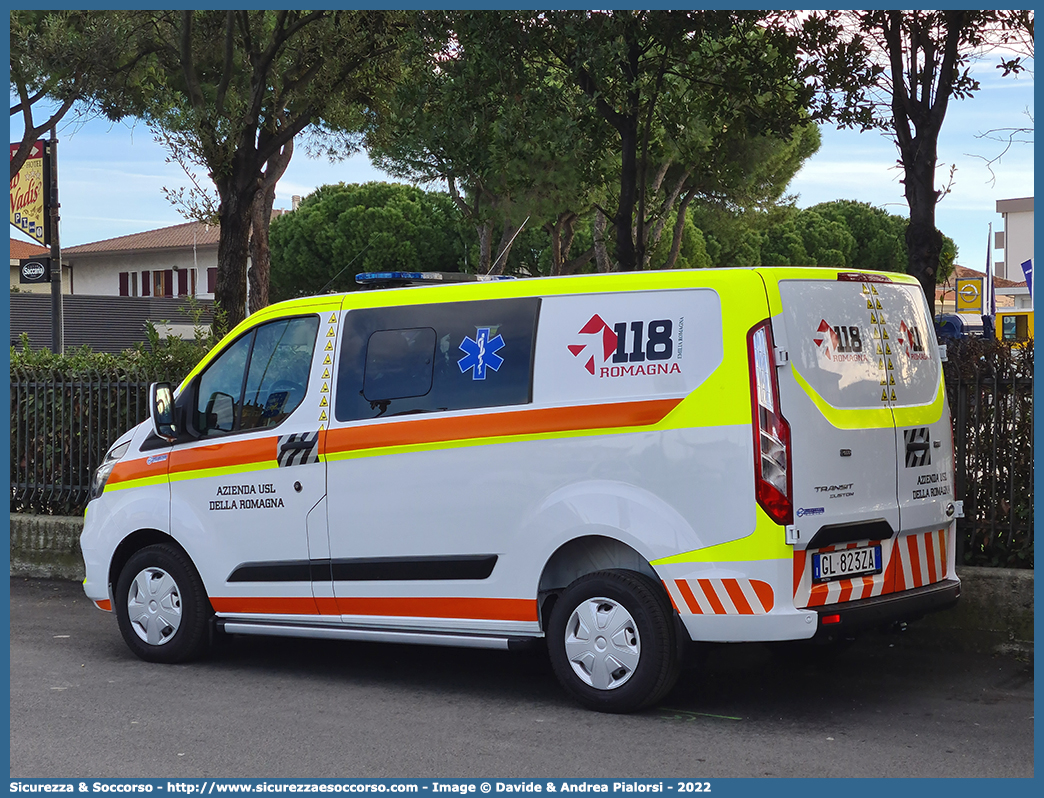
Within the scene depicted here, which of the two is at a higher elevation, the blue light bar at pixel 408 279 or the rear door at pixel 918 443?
the blue light bar at pixel 408 279

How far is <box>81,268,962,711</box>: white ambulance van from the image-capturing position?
541cm

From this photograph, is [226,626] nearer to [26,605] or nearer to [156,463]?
[156,463]

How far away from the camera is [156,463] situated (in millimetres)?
7145

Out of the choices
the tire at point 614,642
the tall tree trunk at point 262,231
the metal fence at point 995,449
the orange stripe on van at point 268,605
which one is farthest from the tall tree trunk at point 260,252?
the tire at point 614,642

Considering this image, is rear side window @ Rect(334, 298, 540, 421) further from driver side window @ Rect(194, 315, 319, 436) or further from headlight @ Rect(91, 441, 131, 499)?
headlight @ Rect(91, 441, 131, 499)

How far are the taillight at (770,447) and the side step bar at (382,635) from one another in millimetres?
1405

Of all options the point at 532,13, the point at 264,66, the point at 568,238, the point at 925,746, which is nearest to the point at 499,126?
the point at 532,13

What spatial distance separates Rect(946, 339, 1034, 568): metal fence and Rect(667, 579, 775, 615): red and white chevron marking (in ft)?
8.87

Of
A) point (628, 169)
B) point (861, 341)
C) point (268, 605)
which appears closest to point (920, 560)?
Answer: point (861, 341)

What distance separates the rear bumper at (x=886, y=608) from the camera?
5406 millimetres

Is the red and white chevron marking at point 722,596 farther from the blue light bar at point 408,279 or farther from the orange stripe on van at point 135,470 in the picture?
the orange stripe on van at point 135,470

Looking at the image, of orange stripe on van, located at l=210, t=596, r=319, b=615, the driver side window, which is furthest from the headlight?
orange stripe on van, located at l=210, t=596, r=319, b=615

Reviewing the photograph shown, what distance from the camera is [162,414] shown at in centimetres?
711

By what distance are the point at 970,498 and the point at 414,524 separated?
3502 mm
